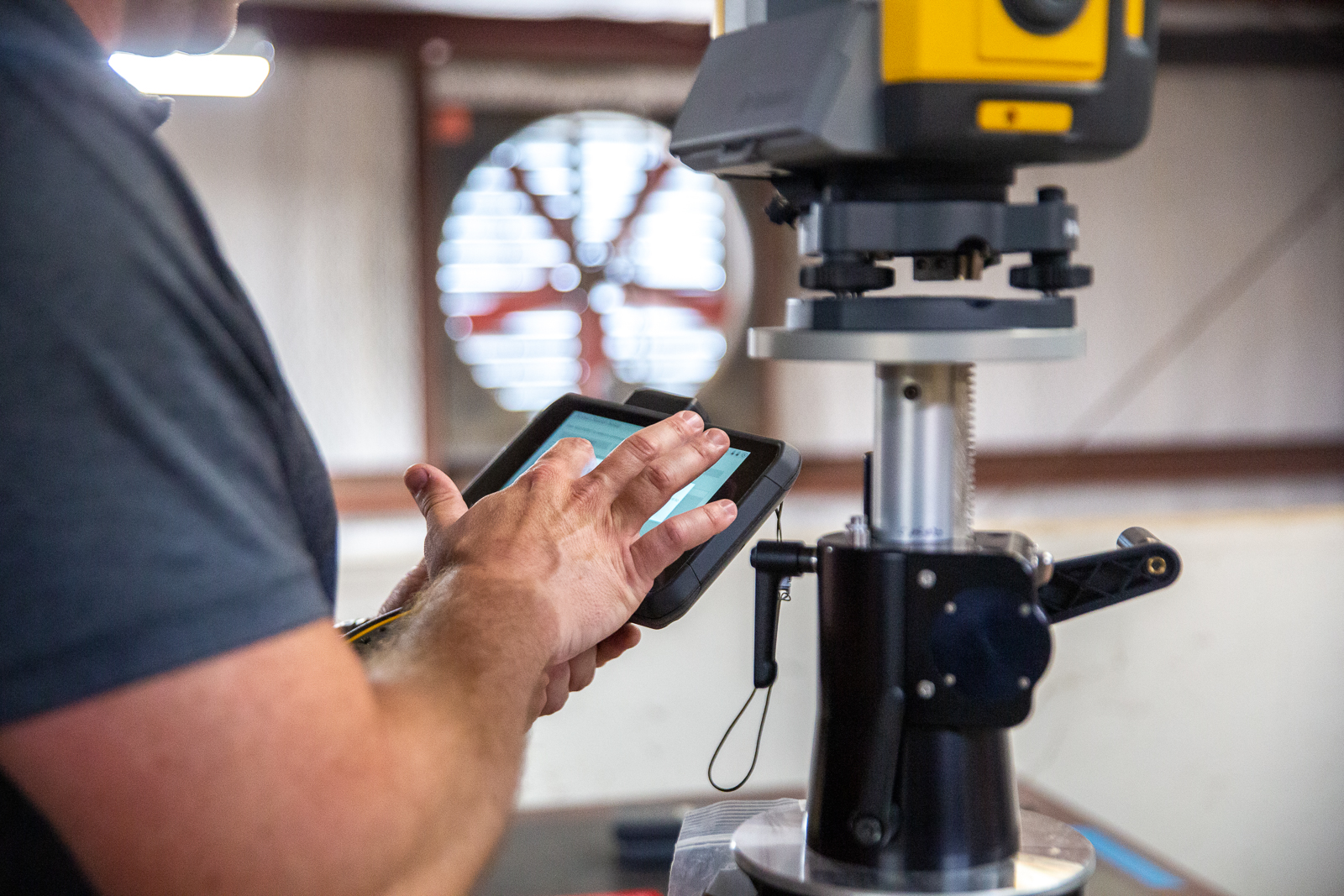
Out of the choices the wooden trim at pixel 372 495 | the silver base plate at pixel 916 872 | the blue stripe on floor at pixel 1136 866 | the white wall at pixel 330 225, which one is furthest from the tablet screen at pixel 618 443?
the white wall at pixel 330 225

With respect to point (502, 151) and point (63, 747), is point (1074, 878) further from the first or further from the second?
point (502, 151)

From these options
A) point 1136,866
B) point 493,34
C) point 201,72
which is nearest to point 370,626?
point 1136,866

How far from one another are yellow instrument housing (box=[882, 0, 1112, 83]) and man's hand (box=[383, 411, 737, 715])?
27 cm

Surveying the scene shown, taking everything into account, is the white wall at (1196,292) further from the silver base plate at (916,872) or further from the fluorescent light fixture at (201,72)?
the silver base plate at (916,872)

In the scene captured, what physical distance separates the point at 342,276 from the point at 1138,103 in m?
2.02

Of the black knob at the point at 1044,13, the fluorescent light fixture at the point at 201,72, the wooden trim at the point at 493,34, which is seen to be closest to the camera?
the black knob at the point at 1044,13

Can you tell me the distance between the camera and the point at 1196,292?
273 centimetres

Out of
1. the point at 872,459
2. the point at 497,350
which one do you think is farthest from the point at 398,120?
the point at 872,459

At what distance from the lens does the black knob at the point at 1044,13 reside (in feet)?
1.89

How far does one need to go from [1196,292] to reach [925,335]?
2.38 metres

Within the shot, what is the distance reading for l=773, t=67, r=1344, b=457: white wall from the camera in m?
2.65

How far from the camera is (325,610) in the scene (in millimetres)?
538

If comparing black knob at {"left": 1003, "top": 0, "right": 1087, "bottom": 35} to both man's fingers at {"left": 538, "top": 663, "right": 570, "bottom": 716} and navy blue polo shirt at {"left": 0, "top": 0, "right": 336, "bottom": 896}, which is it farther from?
man's fingers at {"left": 538, "top": 663, "right": 570, "bottom": 716}

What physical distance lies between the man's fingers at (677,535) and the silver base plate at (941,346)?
15 cm
